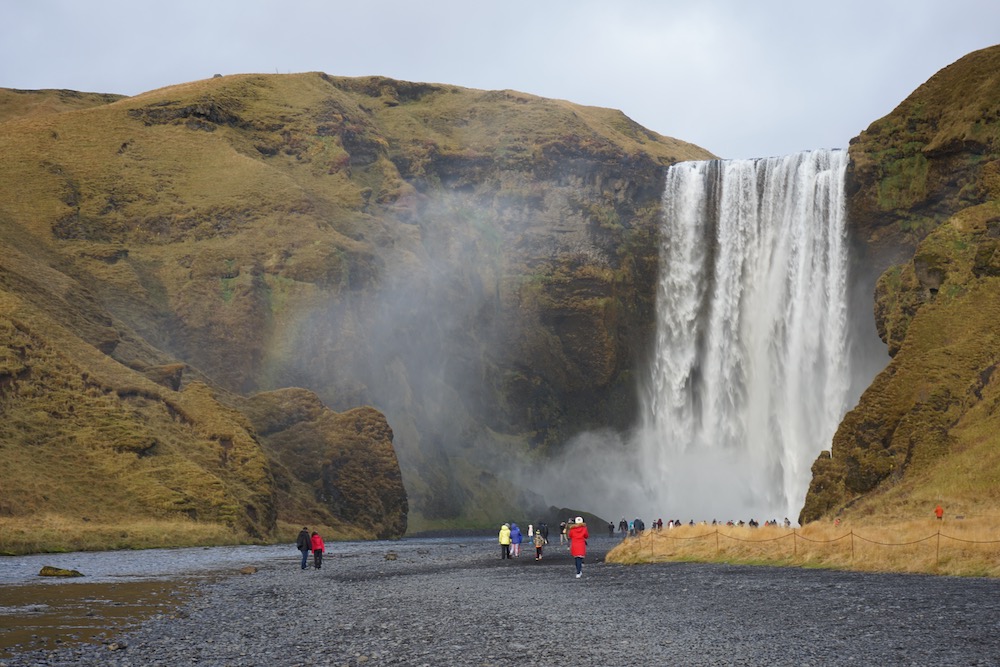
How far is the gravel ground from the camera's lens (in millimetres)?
17016

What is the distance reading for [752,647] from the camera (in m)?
17.4

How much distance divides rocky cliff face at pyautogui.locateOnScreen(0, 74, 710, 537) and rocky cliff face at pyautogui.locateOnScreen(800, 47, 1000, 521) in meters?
41.4

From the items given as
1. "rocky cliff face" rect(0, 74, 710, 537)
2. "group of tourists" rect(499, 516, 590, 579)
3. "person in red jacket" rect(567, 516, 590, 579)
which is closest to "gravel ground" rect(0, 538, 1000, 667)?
"person in red jacket" rect(567, 516, 590, 579)

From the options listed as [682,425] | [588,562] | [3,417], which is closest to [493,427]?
[682,425]

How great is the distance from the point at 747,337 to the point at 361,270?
43421 millimetres

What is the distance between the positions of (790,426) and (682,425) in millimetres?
20254

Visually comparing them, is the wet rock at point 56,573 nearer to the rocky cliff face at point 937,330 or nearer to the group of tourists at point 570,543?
the group of tourists at point 570,543

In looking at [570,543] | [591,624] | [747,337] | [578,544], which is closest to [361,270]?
[747,337]

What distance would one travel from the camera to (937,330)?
54.8m

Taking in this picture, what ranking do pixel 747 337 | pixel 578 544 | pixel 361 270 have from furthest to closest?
pixel 361 270
pixel 747 337
pixel 578 544

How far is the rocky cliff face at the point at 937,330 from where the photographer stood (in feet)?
152

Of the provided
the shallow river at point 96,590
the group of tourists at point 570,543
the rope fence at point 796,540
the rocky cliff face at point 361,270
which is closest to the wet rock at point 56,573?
the shallow river at point 96,590

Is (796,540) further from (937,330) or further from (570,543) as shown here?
(937,330)

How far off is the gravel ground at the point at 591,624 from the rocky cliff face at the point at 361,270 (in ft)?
203
